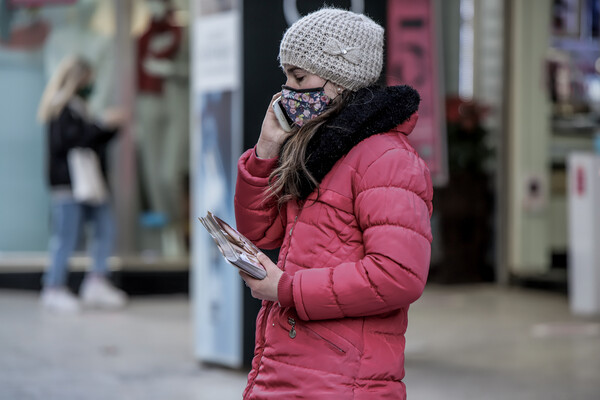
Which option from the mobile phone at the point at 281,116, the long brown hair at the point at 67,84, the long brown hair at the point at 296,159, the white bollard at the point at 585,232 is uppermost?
the long brown hair at the point at 67,84

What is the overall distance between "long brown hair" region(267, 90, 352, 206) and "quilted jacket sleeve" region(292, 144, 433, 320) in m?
0.15

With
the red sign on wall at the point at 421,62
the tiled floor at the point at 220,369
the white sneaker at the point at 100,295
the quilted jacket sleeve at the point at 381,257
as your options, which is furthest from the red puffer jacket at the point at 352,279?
the white sneaker at the point at 100,295

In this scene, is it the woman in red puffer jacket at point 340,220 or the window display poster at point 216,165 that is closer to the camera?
the woman in red puffer jacket at point 340,220

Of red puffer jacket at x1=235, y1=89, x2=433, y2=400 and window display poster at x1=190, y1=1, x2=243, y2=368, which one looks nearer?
red puffer jacket at x1=235, y1=89, x2=433, y2=400

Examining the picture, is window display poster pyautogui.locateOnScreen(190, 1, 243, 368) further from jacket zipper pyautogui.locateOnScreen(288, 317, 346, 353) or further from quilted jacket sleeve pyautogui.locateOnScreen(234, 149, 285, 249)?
jacket zipper pyautogui.locateOnScreen(288, 317, 346, 353)

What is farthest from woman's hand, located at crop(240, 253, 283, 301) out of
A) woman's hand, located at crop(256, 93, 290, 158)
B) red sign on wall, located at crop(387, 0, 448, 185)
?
red sign on wall, located at crop(387, 0, 448, 185)

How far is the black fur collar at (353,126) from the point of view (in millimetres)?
2344

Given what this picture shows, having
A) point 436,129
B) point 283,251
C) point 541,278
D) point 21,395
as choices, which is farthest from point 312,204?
point 541,278

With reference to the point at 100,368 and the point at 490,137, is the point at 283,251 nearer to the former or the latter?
the point at 100,368

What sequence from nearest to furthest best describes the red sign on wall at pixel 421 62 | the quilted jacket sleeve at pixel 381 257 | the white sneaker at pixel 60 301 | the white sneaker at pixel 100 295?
the quilted jacket sleeve at pixel 381 257 → the red sign on wall at pixel 421 62 → the white sneaker at pixel 60 301 → the white sneaker at pixel 100 295

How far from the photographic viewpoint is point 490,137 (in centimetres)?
1099

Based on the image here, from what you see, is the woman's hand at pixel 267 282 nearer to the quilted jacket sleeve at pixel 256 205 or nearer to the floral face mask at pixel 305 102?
the quilted jacket sleeve at pixel 256 205

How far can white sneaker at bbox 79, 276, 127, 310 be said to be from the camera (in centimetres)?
896

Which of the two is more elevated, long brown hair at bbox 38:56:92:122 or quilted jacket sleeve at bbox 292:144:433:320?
long brown hair at bbox 38:56:92:122
